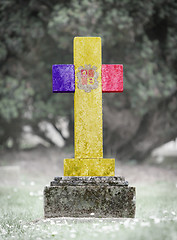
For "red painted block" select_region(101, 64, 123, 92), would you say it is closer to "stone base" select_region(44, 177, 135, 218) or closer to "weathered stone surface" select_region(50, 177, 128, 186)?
"weathered stone surface" select_region(50, 177, 128, 186)

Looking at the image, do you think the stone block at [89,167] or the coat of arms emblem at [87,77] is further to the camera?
the coat of arms emblem at [87,77]

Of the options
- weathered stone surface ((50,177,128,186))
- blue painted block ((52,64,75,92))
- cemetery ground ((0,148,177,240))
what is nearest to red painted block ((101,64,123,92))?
blue painted block ((52,64,75,92))

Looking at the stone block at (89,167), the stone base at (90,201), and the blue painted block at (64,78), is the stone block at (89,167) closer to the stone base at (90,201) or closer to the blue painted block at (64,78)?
the stone base at (90,201)

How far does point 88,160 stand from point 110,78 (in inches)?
49.6

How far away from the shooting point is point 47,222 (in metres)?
4.34

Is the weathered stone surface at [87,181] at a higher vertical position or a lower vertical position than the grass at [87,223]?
higher

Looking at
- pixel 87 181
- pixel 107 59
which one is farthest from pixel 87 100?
pixel 107 59

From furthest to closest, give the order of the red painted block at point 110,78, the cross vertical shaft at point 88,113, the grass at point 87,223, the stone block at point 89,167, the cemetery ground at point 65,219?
the red painted block at point 110,78 < the cross vertical shaft at point 88,113 < the stone block at point 89,167 < the cemetery ground at point 65,219 < the grass at point 87,223

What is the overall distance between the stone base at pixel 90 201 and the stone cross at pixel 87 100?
349 millimetres

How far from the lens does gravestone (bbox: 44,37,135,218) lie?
448cm

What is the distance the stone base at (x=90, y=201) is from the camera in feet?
14.7

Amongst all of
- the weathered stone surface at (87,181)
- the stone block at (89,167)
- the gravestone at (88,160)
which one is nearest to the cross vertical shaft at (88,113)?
the gravestone at (88,160)

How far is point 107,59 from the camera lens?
10484 mm

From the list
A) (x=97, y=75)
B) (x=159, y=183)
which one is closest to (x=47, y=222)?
(x=97, y=75)
